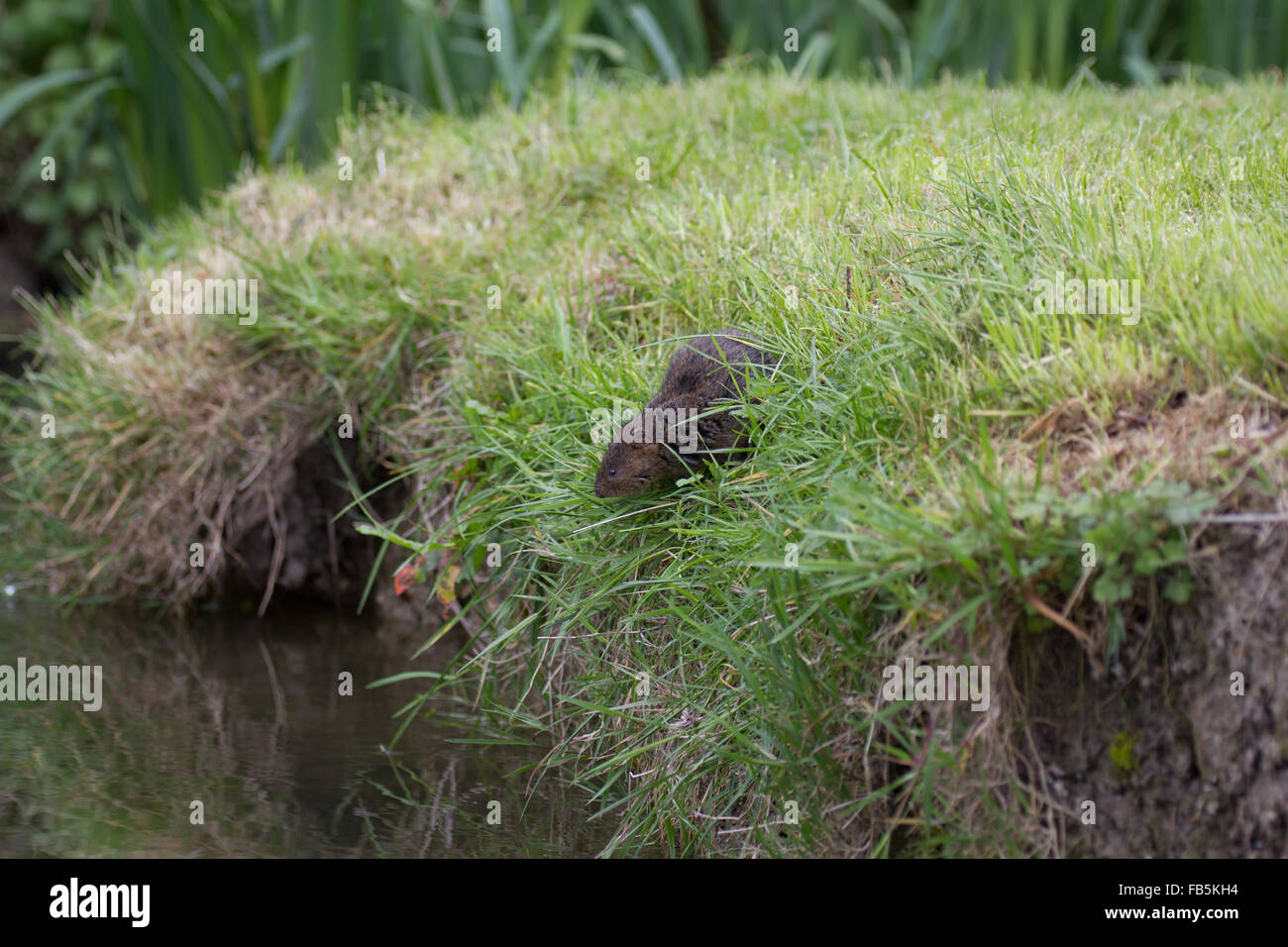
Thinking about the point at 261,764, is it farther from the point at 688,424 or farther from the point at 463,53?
the point at 463,53

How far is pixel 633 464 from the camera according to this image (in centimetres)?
288

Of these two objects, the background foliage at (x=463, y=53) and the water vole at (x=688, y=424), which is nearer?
the water vole at (x=688, y=424)

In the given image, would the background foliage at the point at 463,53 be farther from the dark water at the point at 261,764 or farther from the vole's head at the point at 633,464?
the vole's head at the point at 633,464

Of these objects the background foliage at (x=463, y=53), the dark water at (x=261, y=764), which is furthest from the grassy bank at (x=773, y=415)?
the background foliage at (x=463, y=53)

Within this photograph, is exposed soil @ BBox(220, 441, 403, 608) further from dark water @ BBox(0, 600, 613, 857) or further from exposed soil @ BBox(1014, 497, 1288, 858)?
exposed soil @ BBox(1014, 497, 1288, 858)

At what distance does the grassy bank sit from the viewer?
85.4 inches

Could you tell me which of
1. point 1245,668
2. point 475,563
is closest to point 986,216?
point 1245,668

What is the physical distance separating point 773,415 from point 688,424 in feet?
0.75

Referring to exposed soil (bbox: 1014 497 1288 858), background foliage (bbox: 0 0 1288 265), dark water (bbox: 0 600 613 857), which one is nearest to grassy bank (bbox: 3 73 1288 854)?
exposed soil (bbox: 1014 497 1288 858)

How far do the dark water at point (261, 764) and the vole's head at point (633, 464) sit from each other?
77cm

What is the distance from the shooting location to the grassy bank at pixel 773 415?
2168 mm

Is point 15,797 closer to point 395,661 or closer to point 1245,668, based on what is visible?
point 395,661

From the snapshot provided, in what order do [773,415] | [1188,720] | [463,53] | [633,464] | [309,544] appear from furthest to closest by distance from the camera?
[463,53] → [309,544] → [633,464] → [773,415] → [1188,720]

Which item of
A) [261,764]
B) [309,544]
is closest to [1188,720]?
[261,764]
